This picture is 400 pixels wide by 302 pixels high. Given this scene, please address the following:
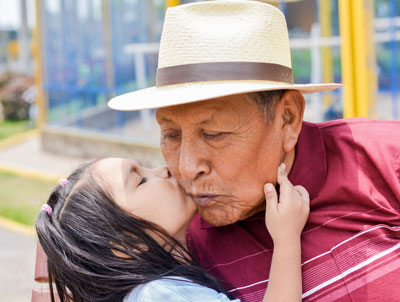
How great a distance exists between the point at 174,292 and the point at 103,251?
34cm

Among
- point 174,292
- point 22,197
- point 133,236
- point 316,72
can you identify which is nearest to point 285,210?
point 174,292

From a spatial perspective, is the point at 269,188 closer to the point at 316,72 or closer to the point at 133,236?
the point at 133,236

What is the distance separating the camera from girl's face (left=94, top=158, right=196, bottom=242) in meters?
2.15

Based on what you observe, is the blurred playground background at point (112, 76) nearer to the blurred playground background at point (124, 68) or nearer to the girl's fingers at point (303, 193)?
the blurred playground background at point (124, 68)

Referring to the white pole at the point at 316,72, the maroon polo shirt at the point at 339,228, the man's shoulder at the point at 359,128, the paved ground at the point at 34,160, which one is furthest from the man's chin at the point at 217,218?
the paved ground at the point at 34,160

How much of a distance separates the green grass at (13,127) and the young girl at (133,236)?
13.5 meters

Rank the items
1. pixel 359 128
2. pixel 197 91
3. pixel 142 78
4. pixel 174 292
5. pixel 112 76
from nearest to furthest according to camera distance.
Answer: pixel 197 91, pixel 174 292, pixel 359 128, pixel 142 78, pixel 112 76

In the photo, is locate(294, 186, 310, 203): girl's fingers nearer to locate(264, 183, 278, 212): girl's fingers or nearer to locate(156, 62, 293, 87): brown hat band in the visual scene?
locate(264, 183, 278, 212): girl's fingers

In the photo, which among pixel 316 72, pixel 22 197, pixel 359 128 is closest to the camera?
pixel 359 128

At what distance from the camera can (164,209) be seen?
7.08ft

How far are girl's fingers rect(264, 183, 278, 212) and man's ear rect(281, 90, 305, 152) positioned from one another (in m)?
0.14

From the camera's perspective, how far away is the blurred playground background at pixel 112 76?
208 inches

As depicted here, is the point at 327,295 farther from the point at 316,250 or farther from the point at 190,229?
the point at 190,229

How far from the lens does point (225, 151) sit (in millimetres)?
1889
